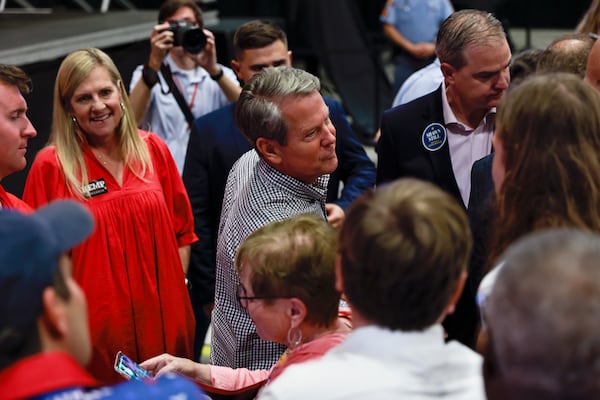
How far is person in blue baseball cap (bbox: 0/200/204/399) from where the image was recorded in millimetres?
1309

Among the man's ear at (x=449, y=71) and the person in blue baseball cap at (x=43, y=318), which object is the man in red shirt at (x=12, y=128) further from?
the person in blue baseball cap at (x=43, y=318)

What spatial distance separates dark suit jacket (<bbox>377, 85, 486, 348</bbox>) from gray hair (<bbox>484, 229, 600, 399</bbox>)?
177 centimetres

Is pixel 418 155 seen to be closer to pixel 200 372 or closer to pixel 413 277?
pixel 200 372

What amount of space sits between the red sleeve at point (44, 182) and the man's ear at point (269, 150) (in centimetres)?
79

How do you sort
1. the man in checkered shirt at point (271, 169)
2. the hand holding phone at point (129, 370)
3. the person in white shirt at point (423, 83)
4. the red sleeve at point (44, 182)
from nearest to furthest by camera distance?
the hand holding phone at point (129, 370) < the man in checkered shirt at point (271, 169) < the red sleeve at point (44, 182) < the person in white shirt at point (423, 83)

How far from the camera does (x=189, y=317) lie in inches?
132

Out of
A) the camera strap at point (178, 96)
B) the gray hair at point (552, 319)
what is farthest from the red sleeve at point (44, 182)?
the gray hair at point (552, 319)

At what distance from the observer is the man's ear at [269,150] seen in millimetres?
A: 2715

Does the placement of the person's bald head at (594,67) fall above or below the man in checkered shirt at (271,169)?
above

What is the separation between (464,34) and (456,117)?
0.28 metres

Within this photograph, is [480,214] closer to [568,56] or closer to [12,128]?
[568,56]

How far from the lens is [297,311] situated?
207cm

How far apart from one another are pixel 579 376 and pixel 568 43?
2.44 metres

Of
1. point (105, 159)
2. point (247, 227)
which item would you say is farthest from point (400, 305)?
point (105, 159)
